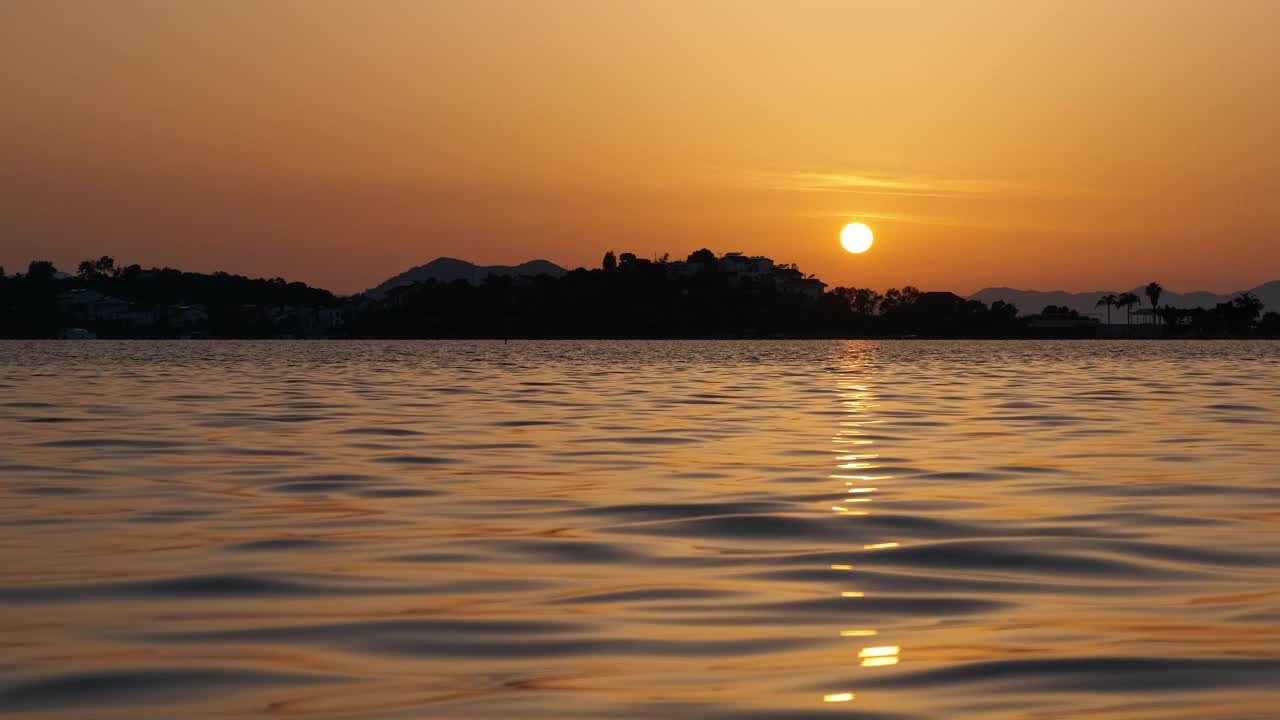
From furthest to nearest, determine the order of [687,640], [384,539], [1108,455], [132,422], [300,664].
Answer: [132,422] → [1108,455] → [384,539] → [687,640] → [300,664]

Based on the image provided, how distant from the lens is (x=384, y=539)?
13.7 meters

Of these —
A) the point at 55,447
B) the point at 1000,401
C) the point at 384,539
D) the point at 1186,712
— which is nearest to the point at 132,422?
the point at 55,447

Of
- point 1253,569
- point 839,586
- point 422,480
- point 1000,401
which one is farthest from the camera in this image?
point 1000,401

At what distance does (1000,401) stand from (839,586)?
3057 centimetres

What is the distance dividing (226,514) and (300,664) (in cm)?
720

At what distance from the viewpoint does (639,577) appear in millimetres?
11609

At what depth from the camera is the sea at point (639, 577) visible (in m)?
7.93

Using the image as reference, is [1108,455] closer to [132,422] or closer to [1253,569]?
[1253,569]

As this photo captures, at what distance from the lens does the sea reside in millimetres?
7934

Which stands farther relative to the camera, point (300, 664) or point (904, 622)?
point (904, 622)

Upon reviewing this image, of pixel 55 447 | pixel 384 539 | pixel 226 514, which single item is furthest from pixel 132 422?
pixel 384 539

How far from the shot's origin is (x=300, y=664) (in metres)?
8.51

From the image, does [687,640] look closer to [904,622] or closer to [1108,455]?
[904,622]

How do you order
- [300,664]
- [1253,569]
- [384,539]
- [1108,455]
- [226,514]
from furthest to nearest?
[1108,455] → [226,514] → [384,539] → [1253,569] → [300,664]
